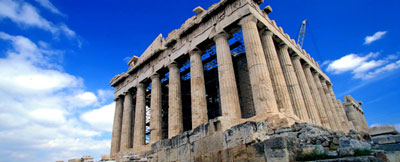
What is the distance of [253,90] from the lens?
13.9m

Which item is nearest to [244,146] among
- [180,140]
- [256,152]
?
[256,152]

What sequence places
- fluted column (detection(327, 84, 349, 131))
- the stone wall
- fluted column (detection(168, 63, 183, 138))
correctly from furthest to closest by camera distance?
1. fluted column (detection(327, 84, 349, 131))
2. fluted column (detection(168, 63, 183, 138))
3. the stone wall

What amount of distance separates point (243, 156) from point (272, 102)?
8638 mm

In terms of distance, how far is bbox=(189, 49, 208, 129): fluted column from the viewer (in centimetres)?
1645

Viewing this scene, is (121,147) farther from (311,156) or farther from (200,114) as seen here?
(311,156)

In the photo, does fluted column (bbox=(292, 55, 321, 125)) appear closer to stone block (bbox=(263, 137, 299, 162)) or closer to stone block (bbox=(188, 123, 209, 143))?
stone block (bbox=(188, 123, 209, 143))

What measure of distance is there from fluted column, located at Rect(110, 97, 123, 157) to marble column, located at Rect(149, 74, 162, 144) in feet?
24.5

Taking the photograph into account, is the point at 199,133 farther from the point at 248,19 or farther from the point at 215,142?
the point at 248,19

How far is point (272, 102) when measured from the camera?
13.0 m

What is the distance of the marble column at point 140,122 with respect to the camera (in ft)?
73.8

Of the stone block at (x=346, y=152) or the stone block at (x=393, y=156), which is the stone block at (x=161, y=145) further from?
the stone block at (x=393, y=156)

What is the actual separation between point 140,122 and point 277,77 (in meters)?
14.7

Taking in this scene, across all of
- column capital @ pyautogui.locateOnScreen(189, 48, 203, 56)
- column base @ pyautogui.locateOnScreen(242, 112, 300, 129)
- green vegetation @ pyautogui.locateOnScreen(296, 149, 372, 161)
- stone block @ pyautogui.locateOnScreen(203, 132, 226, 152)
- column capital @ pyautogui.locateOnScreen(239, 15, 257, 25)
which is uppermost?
column capital @ pyautogui.locateOnScreen(239, 15, 257, 25)

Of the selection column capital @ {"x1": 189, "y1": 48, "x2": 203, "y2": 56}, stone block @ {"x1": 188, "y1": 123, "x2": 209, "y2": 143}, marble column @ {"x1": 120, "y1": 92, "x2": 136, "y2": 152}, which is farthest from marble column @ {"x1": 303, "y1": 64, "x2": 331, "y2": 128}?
marble column @ {"x1": 120, "y1": 92, "x2": 136, "y2": 152}
